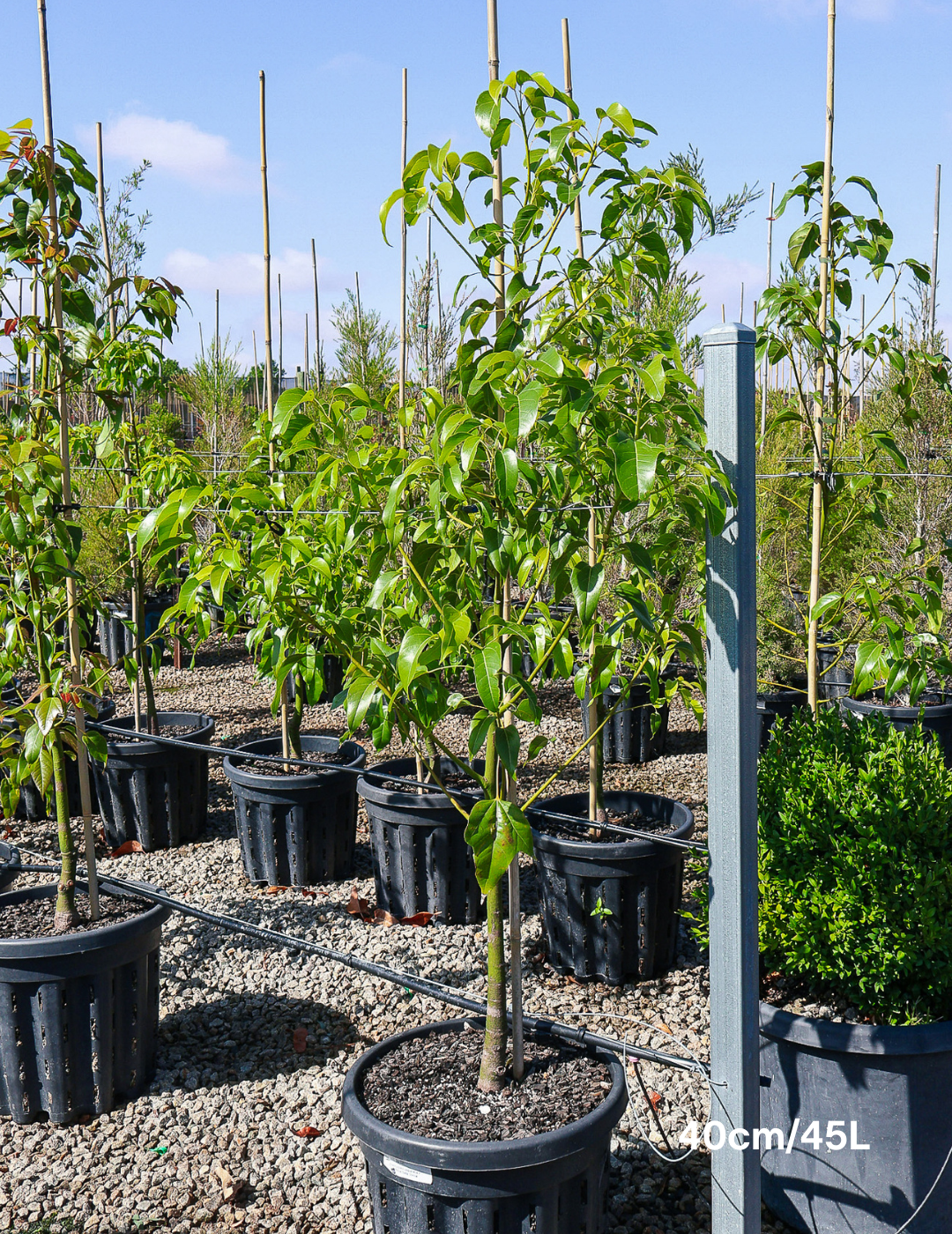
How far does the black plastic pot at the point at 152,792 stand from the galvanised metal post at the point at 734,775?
9.96ft

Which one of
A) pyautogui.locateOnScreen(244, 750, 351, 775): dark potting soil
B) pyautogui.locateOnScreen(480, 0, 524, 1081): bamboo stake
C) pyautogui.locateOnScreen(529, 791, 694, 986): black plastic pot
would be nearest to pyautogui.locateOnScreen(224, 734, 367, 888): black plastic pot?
pyautogui.locateOnScreen(244, 750, 351, 775): dark potting soil

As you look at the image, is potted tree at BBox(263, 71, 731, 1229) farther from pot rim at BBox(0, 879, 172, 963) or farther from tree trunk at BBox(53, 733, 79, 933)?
tree trunk at BBox(53, 733, 79, 933)

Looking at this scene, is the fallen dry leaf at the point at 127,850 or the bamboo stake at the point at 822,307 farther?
the fallen dry leaf at the point at 127,850

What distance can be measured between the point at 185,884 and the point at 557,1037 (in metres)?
2.27

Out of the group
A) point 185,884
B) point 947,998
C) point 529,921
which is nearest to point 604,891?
point 529,921

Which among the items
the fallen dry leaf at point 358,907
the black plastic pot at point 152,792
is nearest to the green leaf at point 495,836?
the fallen dry leaf at point 358,907

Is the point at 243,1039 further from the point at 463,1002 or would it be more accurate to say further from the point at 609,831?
the point at 609,831

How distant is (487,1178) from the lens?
1547mm

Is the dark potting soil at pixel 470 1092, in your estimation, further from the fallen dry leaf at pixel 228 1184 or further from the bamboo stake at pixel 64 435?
the bamboo stake at pixel 64 435

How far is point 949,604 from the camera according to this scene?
583 cm

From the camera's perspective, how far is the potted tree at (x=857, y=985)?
179 centimetres

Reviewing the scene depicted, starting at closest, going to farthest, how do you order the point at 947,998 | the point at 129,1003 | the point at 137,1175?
the point at 947,998, the point at 137,1175, the point at 129,1003

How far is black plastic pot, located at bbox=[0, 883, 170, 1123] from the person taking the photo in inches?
89.7

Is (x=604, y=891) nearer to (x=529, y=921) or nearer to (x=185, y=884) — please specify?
(x=529, y=921)
